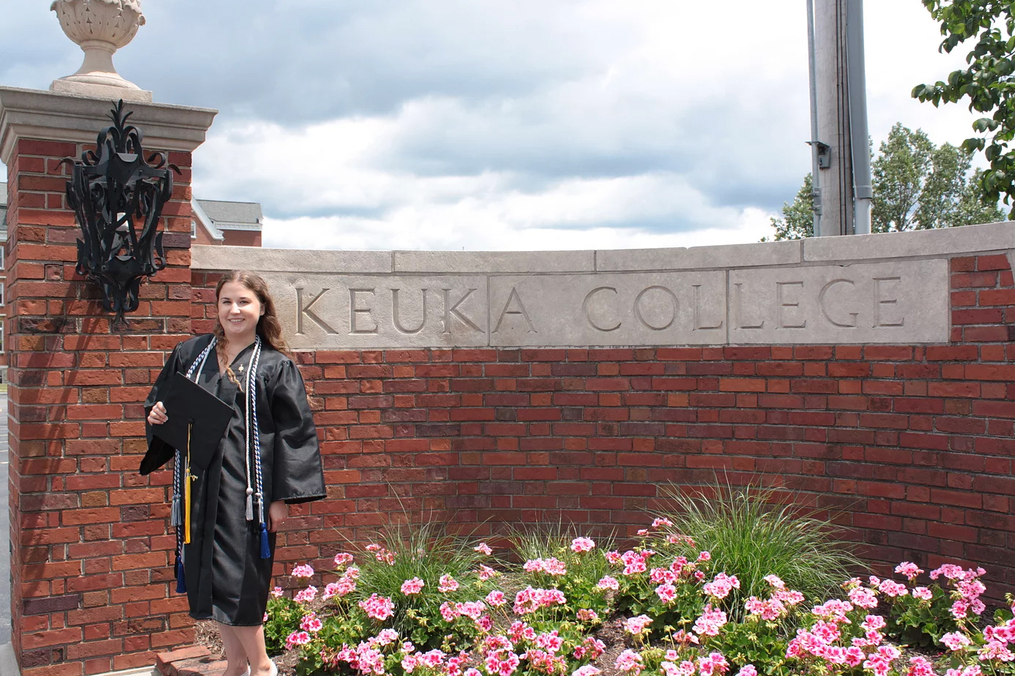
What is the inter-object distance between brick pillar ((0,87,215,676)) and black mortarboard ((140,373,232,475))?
1037mm

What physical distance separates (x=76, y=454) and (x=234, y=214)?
53676 mm

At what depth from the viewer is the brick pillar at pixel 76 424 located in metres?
4.18

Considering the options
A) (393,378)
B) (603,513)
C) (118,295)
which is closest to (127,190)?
(118,295)

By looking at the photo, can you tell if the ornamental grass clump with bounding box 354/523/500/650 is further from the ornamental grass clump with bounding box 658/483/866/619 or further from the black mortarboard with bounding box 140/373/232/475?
the black mortarboard with bounding box 140/373/232/475

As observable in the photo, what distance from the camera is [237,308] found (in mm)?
3559

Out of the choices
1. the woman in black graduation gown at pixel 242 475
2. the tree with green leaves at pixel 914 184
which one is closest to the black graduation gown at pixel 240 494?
the woman in black graduation gown at pixel 242 475

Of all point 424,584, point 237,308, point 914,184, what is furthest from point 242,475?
point 914,184

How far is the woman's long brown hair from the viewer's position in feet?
11.8

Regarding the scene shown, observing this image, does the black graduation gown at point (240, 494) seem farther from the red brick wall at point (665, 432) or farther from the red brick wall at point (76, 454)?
the red brick wall at point (665, 432)

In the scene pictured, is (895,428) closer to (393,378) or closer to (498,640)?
(498,640)

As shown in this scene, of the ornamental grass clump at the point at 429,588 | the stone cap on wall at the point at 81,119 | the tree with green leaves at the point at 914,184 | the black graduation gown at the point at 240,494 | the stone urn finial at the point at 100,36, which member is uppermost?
the tree with green leaves at the point at 914,184

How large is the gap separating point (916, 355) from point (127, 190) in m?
4.38

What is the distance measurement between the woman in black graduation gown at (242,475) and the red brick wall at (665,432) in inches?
47.9

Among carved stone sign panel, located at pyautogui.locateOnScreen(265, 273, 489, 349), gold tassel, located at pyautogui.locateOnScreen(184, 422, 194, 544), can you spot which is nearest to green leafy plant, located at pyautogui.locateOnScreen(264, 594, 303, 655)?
gold tassel, located at pyautogui.locateOnScreen(184, 422, 194, 544)
